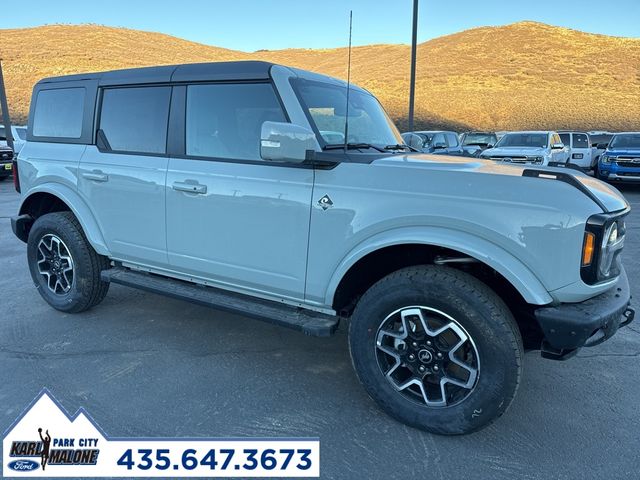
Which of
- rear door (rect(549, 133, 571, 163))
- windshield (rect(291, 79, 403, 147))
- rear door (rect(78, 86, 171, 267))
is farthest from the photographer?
rear door (rect(549, 133, 571, 163))

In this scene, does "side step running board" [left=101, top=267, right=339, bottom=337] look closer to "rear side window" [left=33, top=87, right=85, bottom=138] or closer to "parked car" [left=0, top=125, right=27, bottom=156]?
"rear side window" [left=33, top=87, right=85, bottom=138]

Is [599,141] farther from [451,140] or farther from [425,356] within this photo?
[425,356]

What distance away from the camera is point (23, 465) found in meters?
2.47

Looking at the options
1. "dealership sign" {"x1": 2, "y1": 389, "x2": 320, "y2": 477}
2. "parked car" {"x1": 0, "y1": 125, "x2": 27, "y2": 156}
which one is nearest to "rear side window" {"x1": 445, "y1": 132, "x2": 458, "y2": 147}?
"parked car" {"x1": 0, "y1": 125, "x2": 27, "y2": 156}

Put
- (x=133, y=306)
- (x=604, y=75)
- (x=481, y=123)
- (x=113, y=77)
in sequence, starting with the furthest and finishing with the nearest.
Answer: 1. (x=604, y=75)
2. (x=481, y=123)
3. (x=133, y=306)
4. (x=113, y=77)

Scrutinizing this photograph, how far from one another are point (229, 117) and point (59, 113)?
6.45 feet

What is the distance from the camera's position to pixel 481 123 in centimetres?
4116

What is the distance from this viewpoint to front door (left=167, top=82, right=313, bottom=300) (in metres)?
3.01

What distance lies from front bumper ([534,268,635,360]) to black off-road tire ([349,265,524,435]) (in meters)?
0.19

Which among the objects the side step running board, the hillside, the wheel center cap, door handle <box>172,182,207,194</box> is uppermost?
the hillside

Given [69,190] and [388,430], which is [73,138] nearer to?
[69,190]

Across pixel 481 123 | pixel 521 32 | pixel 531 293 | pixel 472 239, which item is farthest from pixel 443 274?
pixel 521 32

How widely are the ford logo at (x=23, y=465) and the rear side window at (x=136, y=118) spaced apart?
216 cm

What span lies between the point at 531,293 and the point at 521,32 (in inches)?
3430
